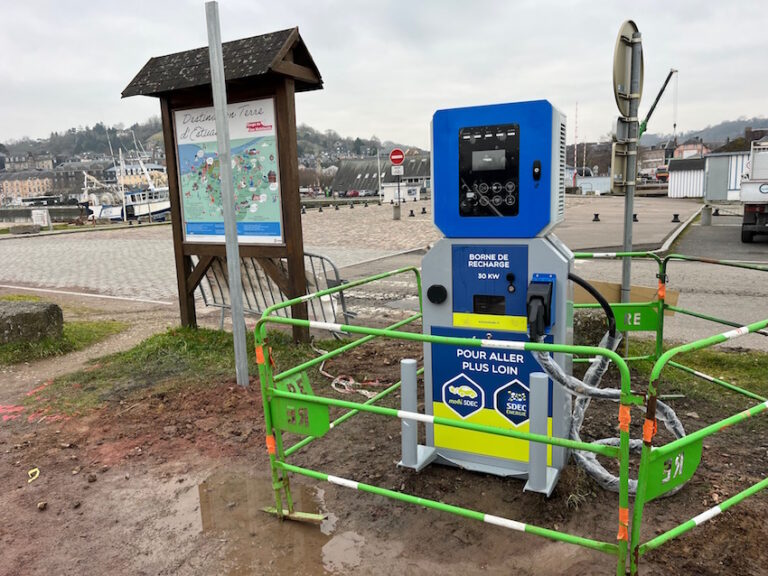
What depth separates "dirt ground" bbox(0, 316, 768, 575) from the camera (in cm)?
294

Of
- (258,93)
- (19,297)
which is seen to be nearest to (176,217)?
(258,93)

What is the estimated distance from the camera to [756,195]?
47.5ft

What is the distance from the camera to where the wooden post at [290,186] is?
19.8 feet

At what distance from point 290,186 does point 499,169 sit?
334cm

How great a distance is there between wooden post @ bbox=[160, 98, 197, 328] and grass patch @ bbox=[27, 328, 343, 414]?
304mm

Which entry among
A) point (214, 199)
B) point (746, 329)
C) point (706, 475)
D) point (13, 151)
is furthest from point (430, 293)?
point (13, 151)

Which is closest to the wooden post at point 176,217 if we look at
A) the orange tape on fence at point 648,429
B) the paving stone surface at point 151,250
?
the paving stone surface at point 151,250

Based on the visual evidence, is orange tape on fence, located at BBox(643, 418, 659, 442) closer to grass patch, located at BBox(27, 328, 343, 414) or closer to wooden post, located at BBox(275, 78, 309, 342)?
grass patch, located at BBox(27, 328, 343, 414)

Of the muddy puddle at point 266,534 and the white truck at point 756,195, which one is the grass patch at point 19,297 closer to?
the muddy puddle at point 266,534

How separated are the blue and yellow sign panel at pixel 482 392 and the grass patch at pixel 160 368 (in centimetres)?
223

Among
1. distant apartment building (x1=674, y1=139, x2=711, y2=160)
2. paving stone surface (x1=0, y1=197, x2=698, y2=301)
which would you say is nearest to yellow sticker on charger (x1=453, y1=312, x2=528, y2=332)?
paving stone surface (x1=0, y1=197, x2=698, y2=301)

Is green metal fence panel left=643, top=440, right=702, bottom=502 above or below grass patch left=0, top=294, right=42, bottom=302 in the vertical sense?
above

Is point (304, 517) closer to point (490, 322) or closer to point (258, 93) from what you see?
point (490, 322)

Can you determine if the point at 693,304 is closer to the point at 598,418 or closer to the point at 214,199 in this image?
the point at 598,418
